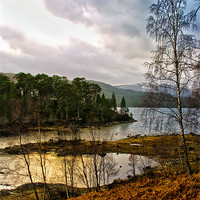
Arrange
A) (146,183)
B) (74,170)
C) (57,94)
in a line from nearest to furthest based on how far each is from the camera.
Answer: (146,183) → (74,170) → (57,94)

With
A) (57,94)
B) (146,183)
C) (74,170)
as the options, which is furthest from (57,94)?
(146,183)

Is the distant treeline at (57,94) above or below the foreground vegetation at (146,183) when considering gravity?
above

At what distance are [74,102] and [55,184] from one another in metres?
42.3

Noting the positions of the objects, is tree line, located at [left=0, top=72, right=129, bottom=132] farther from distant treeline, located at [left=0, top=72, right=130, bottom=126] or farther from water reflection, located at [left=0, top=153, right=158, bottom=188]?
water reflection, located at [left=0, top=153, right=158, bottom=188]

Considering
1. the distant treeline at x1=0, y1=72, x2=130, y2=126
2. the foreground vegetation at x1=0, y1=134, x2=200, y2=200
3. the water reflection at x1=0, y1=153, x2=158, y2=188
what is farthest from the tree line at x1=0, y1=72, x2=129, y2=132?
the water reflection at x1=0, y1=153, x2=158, y2=188

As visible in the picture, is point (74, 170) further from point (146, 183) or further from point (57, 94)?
point (57, 94)

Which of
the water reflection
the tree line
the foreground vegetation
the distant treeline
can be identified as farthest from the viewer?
the tree line

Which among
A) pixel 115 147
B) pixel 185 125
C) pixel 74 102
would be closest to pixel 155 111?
pixel 185 125

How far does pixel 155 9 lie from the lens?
874cm

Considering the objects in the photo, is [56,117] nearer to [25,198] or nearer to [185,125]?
[25,198]

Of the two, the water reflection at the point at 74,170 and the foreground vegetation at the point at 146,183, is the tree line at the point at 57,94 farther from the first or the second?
the water reflection at the point at 74,170

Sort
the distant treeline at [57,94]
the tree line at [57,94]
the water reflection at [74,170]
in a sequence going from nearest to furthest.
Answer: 1. the water reflection at [74,170]
2. the distant treeline at [57,94]
3. the tree line at [57,94]

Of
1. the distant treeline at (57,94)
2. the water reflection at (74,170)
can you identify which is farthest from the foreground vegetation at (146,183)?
the distant treeline at (57,94)

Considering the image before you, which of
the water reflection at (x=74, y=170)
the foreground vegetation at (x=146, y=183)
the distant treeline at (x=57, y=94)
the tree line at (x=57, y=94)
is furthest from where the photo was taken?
the tree line at (x=57, y=94)
